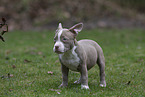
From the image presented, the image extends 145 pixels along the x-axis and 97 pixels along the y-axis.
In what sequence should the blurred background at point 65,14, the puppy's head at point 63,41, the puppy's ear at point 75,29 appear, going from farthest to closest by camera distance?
the blurred background at point 65,14, the puppy's ear at point 75,29, the puppy's head at point 63,41

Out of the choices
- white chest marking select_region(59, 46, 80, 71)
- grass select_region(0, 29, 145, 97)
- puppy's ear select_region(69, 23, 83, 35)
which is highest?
puppy's ear select_region(69, 23, 83, 35)

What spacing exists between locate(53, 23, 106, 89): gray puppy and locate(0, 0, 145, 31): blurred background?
9443 millimetres

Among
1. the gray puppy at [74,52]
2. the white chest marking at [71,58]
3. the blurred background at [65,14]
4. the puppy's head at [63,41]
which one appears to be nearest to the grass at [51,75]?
the gray puppy at [74,52]

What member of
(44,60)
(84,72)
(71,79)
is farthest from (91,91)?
(44,60)

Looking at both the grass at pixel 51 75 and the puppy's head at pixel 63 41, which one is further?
the grass at pixel 51 75

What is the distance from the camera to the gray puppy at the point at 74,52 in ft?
14.2

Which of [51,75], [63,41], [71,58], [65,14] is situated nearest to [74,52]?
[71,58]

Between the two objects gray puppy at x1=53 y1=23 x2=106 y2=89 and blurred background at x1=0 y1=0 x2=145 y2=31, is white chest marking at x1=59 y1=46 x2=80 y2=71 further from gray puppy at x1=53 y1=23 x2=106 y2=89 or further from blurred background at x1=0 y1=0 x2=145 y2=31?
blurred background at x1=0 y1=0 x2=145 y2=31

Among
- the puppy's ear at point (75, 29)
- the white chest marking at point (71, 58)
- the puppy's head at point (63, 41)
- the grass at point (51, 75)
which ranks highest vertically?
the puppy's ear at point (75, 29)

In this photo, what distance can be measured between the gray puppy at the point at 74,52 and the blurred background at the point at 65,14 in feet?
31.0

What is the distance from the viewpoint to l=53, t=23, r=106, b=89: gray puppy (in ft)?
14.2

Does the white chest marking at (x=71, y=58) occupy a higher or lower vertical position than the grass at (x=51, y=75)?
higher

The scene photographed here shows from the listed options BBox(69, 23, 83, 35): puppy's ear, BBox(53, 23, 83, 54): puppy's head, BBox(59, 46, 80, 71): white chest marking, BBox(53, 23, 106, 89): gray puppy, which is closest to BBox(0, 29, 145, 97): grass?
BBox(53, 23, 106, 89): gray puppy

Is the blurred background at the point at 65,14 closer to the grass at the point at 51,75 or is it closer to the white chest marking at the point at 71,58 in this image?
the grass at the point at 51,75
